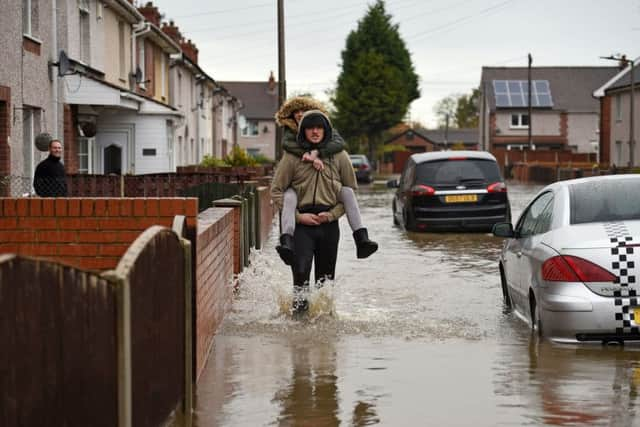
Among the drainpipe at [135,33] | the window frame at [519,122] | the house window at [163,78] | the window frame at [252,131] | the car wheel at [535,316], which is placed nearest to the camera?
the car wheel at [535,316]

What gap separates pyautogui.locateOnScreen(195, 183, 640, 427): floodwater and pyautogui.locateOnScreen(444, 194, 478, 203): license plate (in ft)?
30.3

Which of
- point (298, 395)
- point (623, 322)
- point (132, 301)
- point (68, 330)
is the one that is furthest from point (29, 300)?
point (623, 322)

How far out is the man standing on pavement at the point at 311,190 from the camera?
1030cm

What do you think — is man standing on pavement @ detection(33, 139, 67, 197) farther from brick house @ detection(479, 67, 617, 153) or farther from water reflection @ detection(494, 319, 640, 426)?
brick house @ detection(479, 67, 617, 153)

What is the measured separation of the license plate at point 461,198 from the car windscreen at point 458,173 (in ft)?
0.81

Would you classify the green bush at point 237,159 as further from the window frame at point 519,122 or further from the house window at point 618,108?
the window frame at point 519,122

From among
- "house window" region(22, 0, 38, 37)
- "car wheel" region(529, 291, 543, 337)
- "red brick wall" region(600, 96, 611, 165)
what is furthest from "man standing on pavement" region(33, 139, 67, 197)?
"red brick wall" region(600, 96, 611, 165)

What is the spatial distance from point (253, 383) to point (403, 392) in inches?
39.5

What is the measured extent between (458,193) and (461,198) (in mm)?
109

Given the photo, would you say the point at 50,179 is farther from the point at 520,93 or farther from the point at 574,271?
the point at 520,93

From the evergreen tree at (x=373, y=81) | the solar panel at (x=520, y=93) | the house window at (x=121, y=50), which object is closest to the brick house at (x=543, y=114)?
the solar panel at (x=520, y=93)

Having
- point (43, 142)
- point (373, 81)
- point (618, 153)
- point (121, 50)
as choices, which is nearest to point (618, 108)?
point (618, 153)

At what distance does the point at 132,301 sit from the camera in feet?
16.7

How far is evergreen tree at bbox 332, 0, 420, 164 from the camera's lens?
99.0 m
